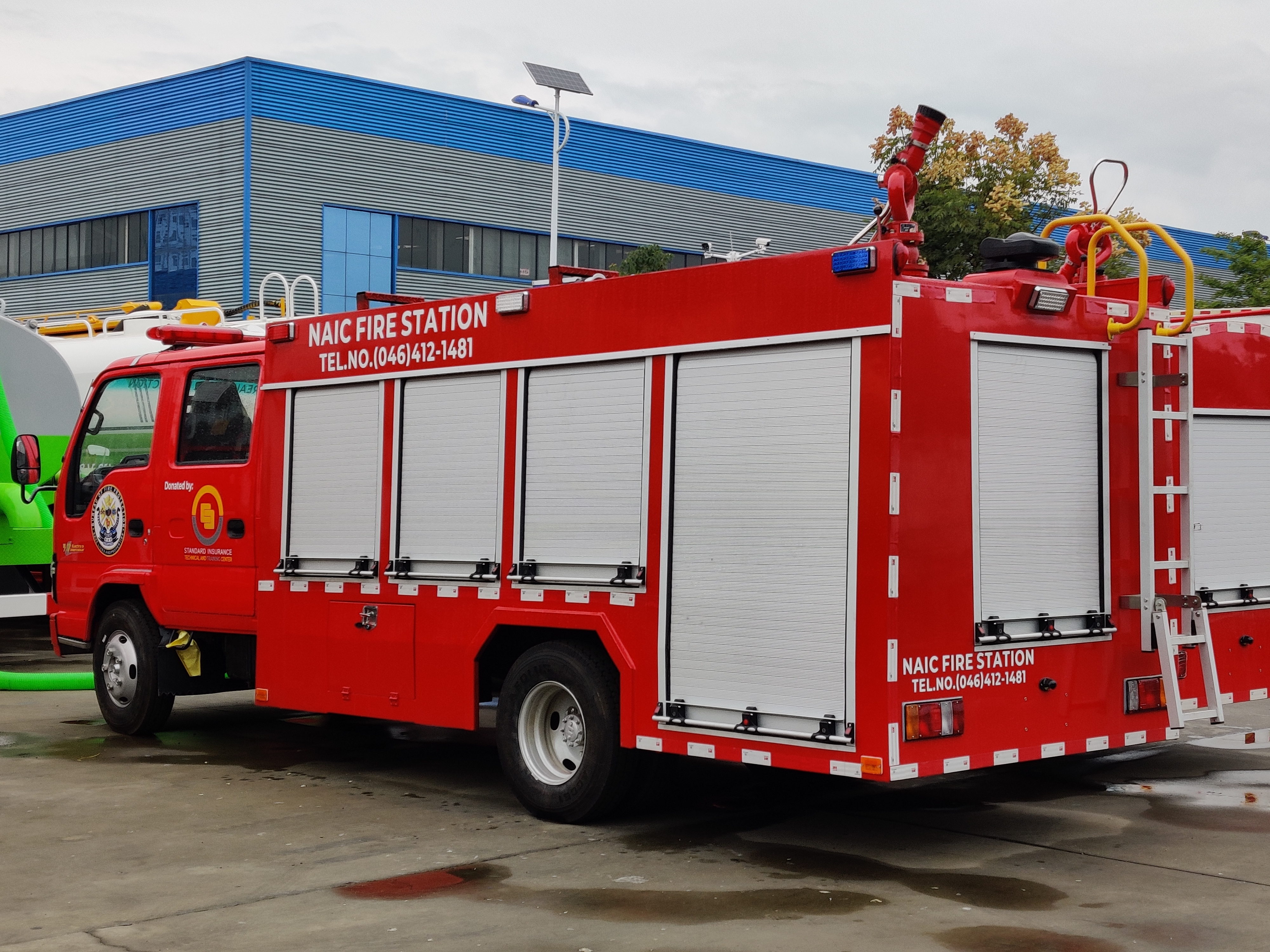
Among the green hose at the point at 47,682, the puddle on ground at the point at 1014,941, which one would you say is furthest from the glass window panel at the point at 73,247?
the puddle on ground at the point at 1014,941

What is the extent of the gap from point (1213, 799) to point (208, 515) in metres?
6.57

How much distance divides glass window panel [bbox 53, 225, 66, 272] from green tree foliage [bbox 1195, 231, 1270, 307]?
32179 millimetres

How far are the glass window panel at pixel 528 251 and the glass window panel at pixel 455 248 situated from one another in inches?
72.7

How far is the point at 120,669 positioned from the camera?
11102 mm

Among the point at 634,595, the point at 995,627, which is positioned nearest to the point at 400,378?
the point at 634,595

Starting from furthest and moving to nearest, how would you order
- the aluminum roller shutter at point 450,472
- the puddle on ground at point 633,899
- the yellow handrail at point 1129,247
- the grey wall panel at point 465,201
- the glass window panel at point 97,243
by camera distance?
the glass window panel at point 97,243 < the grey wall panel at point 465,201 < the aluminum roller shutter at point 450,472 < the yellow handrail at point 1129,247 < the puddle on ground at point 633,899

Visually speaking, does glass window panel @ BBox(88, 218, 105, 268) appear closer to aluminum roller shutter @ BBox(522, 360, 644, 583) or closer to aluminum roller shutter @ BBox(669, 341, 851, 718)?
→ aluminum roller shutter @ BBox(522, 360, 644, 583)

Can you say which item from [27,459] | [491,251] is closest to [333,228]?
[491,251]

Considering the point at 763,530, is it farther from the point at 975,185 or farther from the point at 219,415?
the point at 975,185

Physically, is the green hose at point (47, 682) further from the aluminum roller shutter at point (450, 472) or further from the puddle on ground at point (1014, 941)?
the puddle on ground at point (1014, 941)

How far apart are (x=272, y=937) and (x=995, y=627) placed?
343cm

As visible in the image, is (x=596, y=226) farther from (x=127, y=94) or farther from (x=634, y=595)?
(x=634, y=595)

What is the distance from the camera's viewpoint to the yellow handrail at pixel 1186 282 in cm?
750

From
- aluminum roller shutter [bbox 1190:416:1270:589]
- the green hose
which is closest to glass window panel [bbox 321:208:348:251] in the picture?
the green hose
